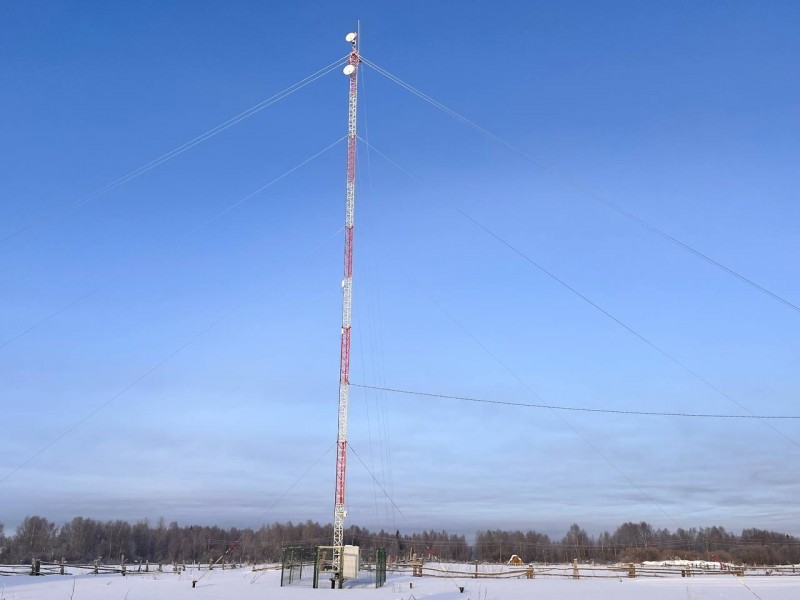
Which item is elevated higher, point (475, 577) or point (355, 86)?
point (355, 86)

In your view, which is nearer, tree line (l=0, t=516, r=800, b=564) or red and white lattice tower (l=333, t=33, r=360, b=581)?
red and white lattice tower (l=333, t=33, r=360, b=581)

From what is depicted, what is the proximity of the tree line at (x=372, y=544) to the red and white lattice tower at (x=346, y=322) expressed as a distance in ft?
285

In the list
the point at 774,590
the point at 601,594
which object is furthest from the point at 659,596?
the point at 774,590

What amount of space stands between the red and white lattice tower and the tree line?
285 ft

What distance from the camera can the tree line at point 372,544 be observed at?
134 metres

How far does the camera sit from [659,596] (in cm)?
3023

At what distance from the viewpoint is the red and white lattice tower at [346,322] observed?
4262 cm

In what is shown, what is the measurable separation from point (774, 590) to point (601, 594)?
31.6ft

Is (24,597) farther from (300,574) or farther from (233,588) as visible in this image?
(300,574)

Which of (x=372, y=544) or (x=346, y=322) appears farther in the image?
(x=372, y=544)

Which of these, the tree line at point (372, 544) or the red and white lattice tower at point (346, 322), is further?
the tree line at point (372, 544)

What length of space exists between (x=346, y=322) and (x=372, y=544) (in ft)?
367

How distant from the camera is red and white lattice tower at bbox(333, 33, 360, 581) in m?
42.6

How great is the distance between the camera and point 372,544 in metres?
145
